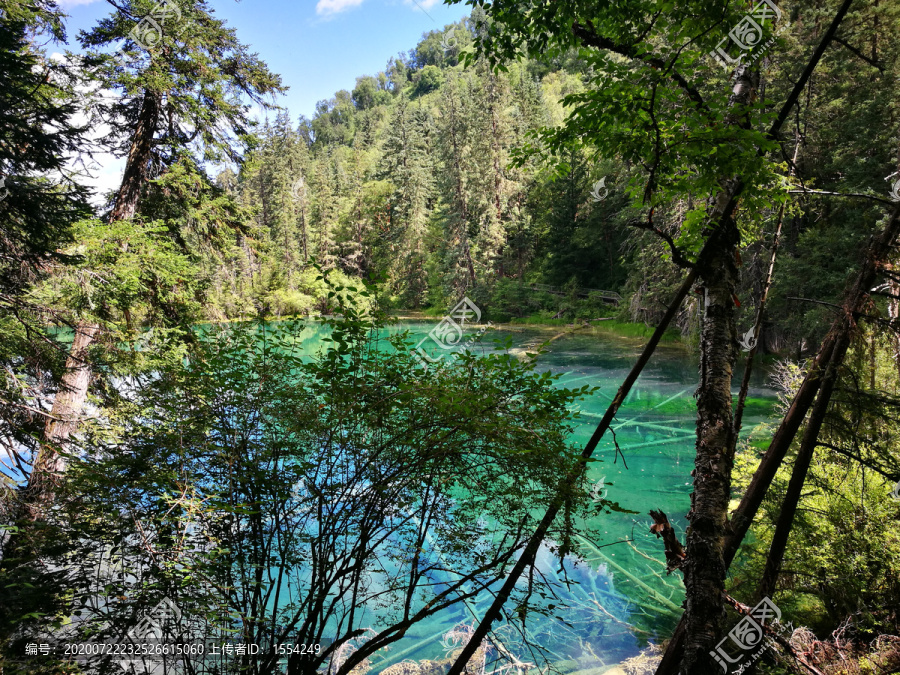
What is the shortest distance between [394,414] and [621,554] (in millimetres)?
7217

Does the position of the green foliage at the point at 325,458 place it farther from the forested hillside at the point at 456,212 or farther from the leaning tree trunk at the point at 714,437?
the forested hillside at the point at 456,212

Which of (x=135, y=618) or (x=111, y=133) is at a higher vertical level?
(x=111, y=133)

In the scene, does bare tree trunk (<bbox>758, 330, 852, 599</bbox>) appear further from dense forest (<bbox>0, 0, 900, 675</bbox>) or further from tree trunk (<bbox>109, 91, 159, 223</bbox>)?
tree trunk (<bbox>109, 91, 159, 223</bbox>)

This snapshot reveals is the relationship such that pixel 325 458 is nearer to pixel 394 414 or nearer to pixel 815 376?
pixel 394 414

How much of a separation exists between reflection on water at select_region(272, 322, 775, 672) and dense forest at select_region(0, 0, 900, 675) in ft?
0.31

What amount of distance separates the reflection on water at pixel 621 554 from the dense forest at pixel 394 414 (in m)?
0.09

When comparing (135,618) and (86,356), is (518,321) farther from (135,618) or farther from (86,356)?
(135,618)

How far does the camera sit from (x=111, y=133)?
7.15 metres

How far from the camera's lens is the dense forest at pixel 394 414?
8.08 ft

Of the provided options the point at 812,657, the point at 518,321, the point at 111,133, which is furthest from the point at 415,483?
the point at 518,321

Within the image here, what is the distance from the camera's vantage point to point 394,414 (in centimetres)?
326

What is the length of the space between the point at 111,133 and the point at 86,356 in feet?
12.2

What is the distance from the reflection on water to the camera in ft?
20.5

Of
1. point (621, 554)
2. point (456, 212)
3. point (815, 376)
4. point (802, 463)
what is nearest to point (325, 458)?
point (802, 463)
